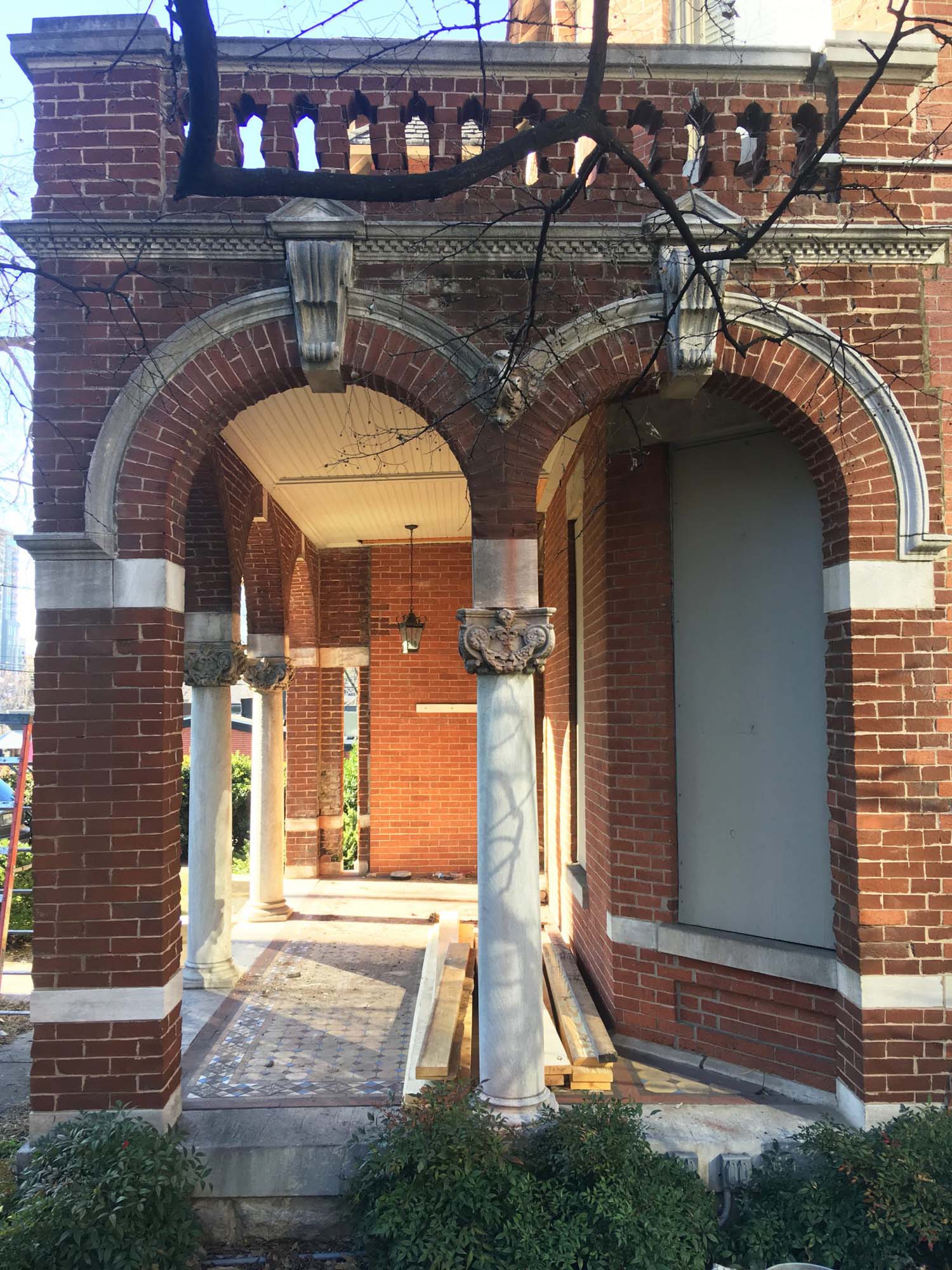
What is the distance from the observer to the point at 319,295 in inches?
180

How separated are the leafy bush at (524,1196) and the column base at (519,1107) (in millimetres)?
105

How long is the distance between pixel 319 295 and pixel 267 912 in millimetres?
6916

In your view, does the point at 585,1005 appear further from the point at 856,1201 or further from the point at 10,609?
the point at 10,609

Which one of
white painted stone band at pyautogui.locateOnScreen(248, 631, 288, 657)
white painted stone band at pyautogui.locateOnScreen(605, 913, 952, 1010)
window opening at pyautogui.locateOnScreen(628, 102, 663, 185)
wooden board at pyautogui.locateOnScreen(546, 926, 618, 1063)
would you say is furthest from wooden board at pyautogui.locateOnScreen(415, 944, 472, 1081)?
window opening at pyautogui.locateOnScreen(628, 102, 663, 185)

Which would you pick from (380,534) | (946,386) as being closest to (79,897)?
(946,386)

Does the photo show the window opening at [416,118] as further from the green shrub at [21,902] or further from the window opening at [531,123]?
the green shrub at [21,902]

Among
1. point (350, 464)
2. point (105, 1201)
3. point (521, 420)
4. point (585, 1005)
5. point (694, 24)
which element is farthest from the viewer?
point (350, 464)

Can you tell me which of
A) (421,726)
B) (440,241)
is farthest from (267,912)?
(440,241)

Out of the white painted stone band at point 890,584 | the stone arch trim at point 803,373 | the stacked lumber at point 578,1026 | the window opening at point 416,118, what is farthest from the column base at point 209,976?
the window opening at point 416,118

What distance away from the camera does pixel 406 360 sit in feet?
15.3

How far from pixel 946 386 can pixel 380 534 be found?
24.9 ft

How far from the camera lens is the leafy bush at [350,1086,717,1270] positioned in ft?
11.9

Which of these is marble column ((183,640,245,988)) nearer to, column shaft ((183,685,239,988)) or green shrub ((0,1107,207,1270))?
column shaft ((183,685,239,988))

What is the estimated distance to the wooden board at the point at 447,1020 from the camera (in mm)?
4809
